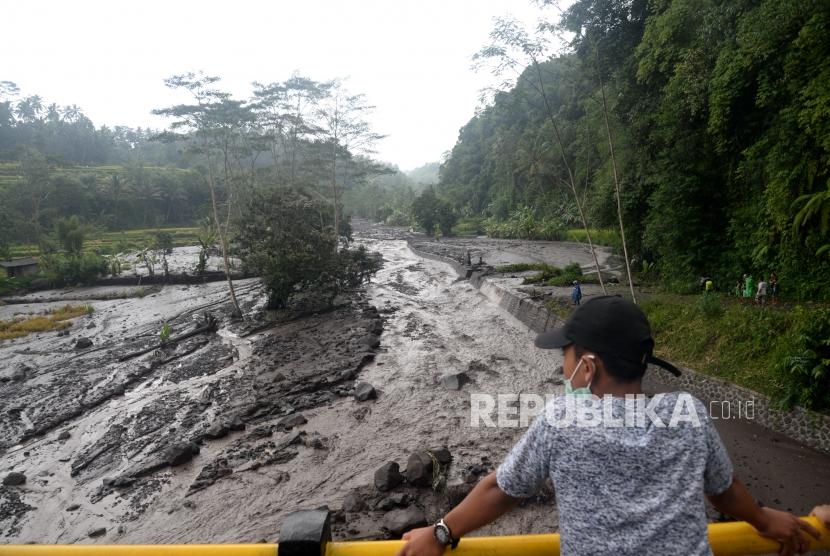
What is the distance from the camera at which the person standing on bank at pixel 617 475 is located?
4.76 ft

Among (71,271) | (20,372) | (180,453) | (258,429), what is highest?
(71,271)

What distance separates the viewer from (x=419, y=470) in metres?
7.33

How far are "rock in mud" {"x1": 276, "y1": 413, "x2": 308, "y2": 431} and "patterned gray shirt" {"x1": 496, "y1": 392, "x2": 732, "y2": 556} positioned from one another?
927cm

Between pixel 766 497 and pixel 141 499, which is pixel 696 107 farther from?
pixel 141 499

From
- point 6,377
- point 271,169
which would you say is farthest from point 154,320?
point 271,169

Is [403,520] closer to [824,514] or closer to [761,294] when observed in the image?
[824,514]

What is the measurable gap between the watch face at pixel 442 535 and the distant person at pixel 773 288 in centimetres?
1260

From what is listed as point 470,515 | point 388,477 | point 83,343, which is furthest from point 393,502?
point 83,343

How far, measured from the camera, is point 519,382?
12.0 metres

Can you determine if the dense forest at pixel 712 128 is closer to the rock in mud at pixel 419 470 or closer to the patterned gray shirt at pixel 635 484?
the rock in mud at pixel 419 470

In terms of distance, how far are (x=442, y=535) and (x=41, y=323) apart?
26.6 m

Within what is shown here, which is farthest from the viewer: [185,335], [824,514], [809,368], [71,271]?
[71,271]

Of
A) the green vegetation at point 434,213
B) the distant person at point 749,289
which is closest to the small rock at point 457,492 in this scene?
the distant person at point 749,289

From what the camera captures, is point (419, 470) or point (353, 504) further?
point (419, 470)
